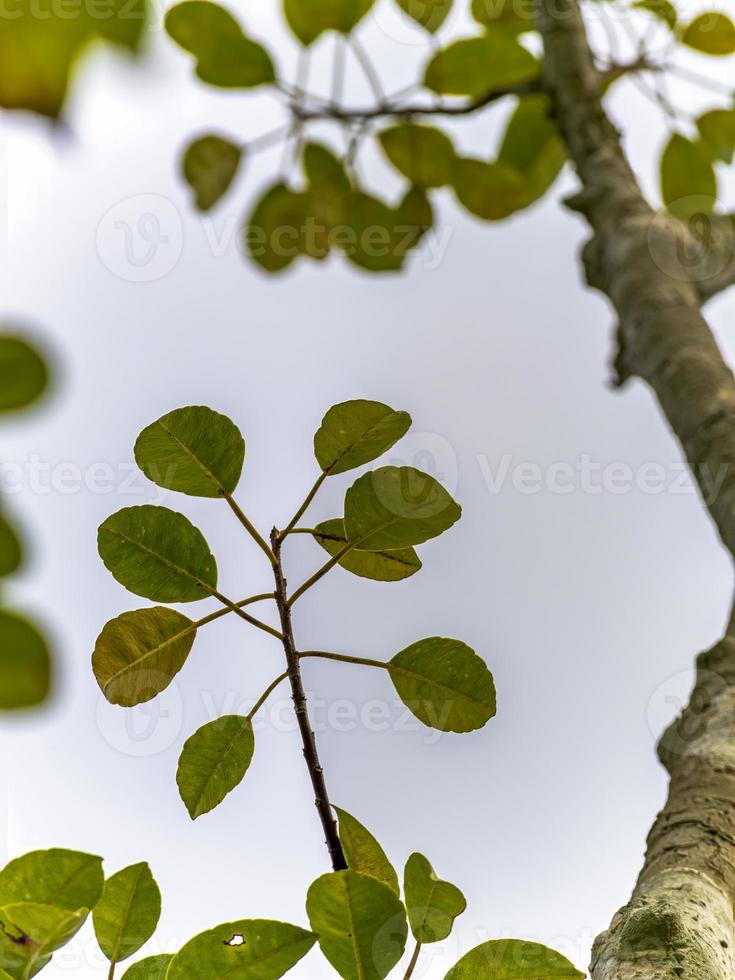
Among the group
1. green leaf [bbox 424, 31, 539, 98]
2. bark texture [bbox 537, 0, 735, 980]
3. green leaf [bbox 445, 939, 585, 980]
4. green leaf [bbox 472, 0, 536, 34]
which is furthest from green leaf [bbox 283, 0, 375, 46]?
green leaf [bbox 445, 939, 585, 980]

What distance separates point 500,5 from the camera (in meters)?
1.87

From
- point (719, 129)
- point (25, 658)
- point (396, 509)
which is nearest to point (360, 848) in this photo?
point (396, 509)

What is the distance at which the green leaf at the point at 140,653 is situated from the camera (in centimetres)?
68

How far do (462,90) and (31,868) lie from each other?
1597 mm

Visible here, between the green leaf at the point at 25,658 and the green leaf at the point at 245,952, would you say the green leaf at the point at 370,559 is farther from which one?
the green leaf at the point at 25,658

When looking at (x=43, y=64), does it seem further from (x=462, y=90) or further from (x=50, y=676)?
(x=462, y=90)

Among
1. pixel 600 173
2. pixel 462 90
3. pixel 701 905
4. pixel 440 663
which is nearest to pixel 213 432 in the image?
pixel 440 663

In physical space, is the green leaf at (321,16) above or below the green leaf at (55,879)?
above

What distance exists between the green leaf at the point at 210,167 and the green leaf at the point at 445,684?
1172 millimetres

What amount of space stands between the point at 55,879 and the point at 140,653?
0.18 m

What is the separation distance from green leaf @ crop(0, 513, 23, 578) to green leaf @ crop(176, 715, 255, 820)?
1.87ft

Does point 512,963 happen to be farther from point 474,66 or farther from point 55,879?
point 474,66

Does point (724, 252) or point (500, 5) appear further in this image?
point (500, 5)

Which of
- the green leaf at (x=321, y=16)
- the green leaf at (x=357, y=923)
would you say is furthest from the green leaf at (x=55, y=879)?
the green leaf at (x=321, y=16)
